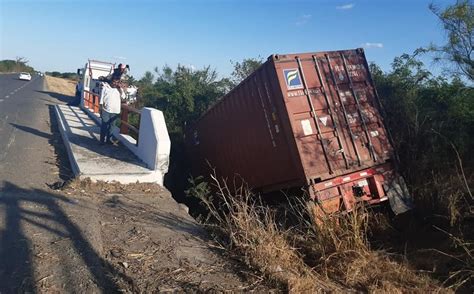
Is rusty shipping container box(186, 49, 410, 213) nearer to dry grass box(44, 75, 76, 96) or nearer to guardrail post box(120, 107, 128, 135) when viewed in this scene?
guardrail post box(120, 107, 128, 135)

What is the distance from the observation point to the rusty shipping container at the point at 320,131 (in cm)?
693

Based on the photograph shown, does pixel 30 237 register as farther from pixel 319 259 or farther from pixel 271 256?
pixel 319 259

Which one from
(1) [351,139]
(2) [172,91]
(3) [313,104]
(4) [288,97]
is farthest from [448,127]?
(2) [172,91]

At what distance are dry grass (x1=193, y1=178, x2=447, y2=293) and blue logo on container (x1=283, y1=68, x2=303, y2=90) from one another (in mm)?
2638

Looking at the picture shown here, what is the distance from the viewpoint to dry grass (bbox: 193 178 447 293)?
4.13 m

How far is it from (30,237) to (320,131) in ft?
15.2

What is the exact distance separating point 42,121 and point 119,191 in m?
8.27

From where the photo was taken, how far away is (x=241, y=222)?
4.75m

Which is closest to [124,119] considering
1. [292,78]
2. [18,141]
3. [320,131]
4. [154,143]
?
[18,141]

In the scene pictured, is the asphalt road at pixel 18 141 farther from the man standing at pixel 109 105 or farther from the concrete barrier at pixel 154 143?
the concrete barrier at pixel 154 143

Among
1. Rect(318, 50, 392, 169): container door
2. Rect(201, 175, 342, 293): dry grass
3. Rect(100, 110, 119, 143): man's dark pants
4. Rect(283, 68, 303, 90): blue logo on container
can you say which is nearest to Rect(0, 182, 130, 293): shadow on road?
Rect(201, 175, 342, 293): dry grass

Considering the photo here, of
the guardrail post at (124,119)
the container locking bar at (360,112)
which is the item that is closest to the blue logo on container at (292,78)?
the container locking bar at (360,112)

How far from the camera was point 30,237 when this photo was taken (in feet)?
14.9

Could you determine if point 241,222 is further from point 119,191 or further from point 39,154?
point 39,154
